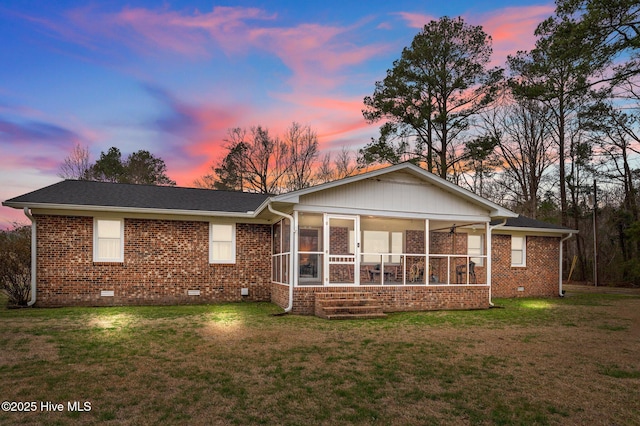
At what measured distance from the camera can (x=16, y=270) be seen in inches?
447

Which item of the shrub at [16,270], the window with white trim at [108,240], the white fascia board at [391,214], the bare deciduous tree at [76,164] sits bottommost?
the shrub at [16,270]

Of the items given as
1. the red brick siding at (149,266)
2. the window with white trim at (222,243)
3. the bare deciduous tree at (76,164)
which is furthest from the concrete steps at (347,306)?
the bare deciduous tree at (76,164)

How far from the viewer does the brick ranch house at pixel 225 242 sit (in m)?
11.3

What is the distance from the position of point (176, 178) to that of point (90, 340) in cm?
2950

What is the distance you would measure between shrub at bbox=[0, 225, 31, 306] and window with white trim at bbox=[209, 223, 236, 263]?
4.95 meters

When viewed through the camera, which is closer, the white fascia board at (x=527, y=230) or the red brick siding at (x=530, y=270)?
the white fascia board at (x=527, y=230)

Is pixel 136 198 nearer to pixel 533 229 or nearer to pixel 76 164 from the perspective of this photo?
pixel 533 229

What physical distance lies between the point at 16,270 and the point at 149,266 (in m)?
3.38

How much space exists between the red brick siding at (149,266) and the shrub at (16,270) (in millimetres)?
498

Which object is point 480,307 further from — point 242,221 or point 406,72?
point 406,72

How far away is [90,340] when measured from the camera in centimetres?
727

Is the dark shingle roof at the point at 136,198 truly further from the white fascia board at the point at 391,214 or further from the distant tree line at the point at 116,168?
the distant tree line at the point at 116,168

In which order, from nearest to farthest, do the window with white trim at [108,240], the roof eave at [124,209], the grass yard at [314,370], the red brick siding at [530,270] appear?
1. the grass yard at [314,370]
2. the roof eave at [124,209]
3. the window with white trim at [108,240]
4. the red brick siding at [530,270]

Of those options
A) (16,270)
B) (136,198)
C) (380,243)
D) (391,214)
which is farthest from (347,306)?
(16,270)
